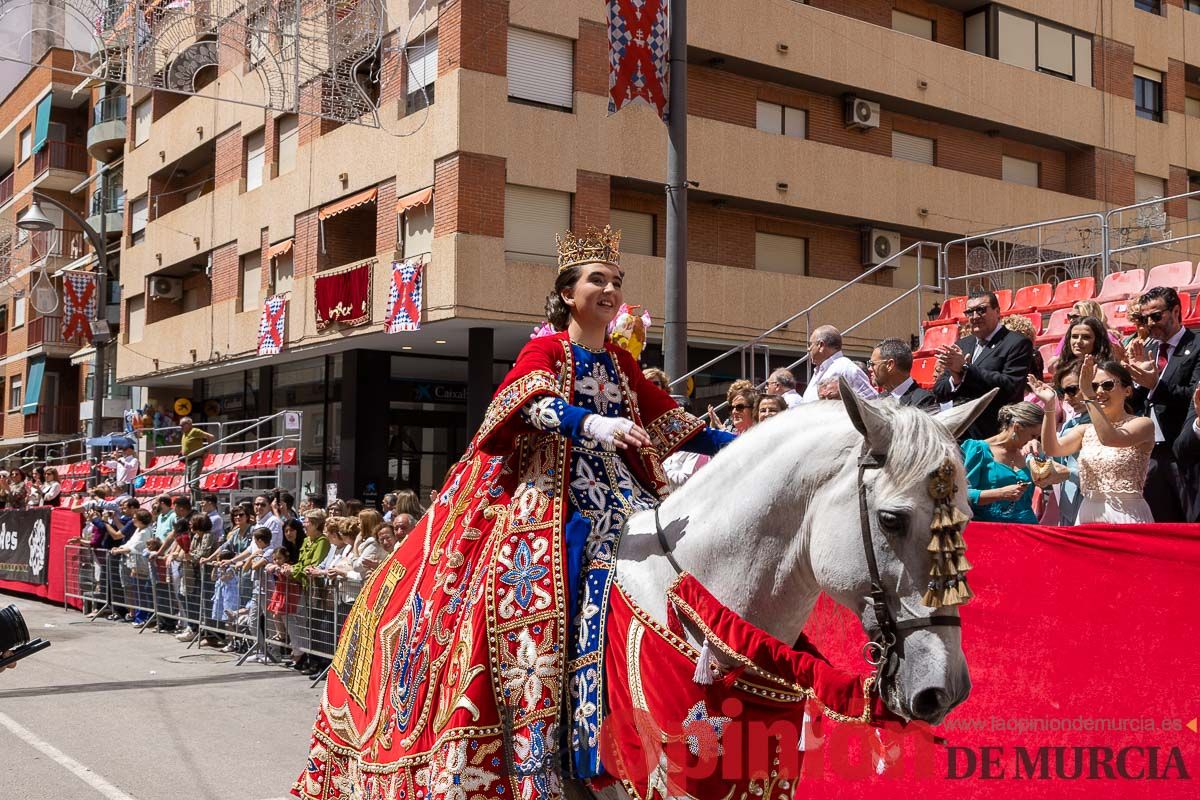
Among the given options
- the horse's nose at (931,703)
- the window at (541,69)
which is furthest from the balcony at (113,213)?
the horse's nose at (931,703)

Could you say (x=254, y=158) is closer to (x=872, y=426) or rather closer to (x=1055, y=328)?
(x=1055, y=328)

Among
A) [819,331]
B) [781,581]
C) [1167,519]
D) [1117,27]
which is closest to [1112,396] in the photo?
[1167,519]

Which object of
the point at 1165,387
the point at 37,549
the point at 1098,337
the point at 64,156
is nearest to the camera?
the point at 1165,387

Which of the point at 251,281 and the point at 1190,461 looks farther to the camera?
the point at 251,281

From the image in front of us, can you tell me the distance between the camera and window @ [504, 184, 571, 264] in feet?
70.8

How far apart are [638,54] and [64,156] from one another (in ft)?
132

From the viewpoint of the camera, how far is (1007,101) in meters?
28.5

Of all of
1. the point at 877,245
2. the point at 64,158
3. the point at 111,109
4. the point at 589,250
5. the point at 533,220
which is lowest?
the point at 589,250

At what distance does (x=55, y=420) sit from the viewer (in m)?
45.1

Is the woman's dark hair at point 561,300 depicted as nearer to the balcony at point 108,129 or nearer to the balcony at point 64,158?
the balcony at point 108,129

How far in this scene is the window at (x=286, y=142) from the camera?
2605 cm

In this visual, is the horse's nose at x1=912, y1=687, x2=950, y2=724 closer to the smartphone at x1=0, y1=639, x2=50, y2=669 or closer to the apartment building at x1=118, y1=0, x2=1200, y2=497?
the smartphone at x1=0, y1=639, x2=50, y2=669

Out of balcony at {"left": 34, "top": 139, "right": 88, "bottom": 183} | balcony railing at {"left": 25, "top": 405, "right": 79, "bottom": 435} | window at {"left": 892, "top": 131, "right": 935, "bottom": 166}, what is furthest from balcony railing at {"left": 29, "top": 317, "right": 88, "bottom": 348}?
window at {"left": 892, "top": 131, "right": 935, "bottom": 166}

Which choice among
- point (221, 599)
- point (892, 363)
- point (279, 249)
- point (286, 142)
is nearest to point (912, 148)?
point (286, 142)
